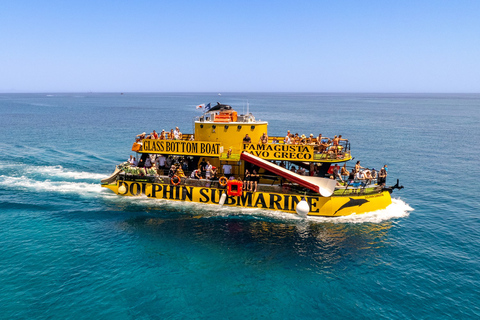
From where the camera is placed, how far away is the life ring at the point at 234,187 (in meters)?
22.3

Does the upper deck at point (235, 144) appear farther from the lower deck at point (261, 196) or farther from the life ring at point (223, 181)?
the lower deck at point (261, 196)

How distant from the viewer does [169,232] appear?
19.5 meters

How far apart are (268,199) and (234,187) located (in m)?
2.28

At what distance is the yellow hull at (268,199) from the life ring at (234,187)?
17.2 inches

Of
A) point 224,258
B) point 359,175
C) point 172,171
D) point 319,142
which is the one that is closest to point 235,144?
point 172,171

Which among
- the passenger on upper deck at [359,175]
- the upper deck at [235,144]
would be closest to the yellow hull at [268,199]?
the passenger on upper deck at [359,175]

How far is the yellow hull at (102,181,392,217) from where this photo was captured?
70.8 feet

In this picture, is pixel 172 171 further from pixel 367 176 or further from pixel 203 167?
pixel 367 176

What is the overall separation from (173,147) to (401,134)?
163ft

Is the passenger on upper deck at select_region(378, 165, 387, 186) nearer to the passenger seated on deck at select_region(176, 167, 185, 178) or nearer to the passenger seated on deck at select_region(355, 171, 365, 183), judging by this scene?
the passenger seated on deck at select_region(355, 171, 365, 183)

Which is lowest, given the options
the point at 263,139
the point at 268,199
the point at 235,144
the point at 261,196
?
the point at 268,199

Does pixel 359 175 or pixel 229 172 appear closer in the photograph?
pixel 359 175

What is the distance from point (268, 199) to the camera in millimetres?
22219

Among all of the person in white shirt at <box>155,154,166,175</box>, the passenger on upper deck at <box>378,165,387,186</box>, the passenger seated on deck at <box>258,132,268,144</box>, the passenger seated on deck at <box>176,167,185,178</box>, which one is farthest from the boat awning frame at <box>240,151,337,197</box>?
the person in white shirt at <box>155,154,166,175</box>
